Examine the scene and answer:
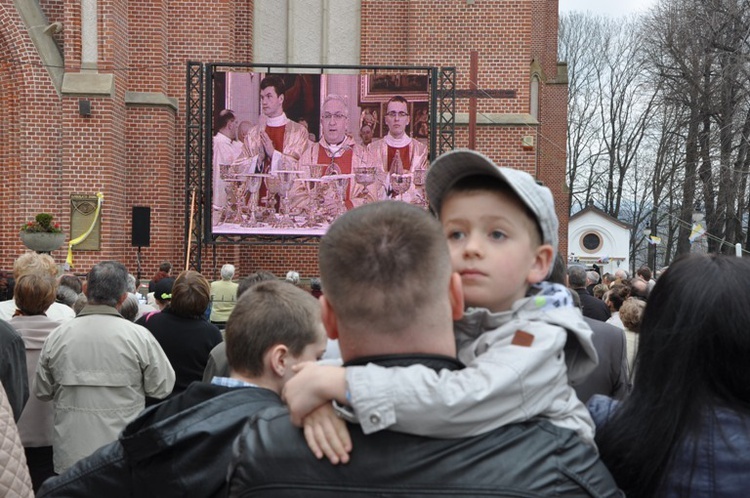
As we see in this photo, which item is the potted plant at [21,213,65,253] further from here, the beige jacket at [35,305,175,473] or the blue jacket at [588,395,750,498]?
the blue jacket at [588,395,750,498]

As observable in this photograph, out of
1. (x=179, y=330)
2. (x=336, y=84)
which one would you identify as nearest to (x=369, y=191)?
(x=336, y=84)

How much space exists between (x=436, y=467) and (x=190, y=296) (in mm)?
4729

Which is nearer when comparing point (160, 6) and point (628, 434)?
point (628, 434)

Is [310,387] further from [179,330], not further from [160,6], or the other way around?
[160,6]

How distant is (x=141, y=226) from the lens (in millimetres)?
17672

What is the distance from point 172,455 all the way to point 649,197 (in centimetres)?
6240

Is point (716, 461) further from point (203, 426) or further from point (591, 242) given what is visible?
point (591, 242)

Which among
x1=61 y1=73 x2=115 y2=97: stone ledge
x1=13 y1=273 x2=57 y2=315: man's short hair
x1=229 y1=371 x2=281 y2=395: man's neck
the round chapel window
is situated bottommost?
the round chapel window

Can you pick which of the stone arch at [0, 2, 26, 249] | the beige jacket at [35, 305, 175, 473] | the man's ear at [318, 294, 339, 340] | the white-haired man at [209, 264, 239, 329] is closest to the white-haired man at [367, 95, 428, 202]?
the white-haired man at [209, 264, 239, 329]

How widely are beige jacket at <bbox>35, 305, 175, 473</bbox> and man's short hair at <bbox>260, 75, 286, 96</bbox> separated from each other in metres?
13.0

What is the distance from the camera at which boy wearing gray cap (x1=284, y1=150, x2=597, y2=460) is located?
1.74 meters

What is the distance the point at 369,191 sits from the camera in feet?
59.5

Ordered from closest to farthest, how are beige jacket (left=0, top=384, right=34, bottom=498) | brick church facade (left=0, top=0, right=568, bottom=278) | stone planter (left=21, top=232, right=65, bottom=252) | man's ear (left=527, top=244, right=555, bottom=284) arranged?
man's ear (left=527, top=244, right=555, bottom=284), beige jacket (left=0, top=384, right=34, bottom=498), stone planter (left=21, top=232, right=65, bottom=252), brick church facade (left=0, top=0, right=568, bottom=278)

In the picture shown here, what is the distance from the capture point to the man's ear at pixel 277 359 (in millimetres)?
2828
